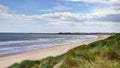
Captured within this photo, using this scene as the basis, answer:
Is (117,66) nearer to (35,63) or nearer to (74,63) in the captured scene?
(74,63)

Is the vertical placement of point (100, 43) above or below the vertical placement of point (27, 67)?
above

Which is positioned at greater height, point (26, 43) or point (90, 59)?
point (90, 59)

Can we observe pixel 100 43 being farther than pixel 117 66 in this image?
Yes

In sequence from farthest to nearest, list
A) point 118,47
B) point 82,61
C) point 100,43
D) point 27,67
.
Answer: point 100,43, point 27,67, point 118,47, point 82,61

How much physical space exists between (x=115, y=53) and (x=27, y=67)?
3805mm

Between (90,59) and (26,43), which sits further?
(26,43)

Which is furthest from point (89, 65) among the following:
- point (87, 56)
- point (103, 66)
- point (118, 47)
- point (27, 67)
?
point (27, 67)

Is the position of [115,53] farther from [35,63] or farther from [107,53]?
[35,63]

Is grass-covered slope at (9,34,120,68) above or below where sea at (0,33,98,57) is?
above

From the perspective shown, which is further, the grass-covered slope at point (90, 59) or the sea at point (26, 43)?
the sea at point (26, 43)

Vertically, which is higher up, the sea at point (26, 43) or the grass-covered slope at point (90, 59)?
the grass-covered slope at point (90, 59)

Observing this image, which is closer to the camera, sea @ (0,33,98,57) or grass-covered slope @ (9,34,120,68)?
grass-covered slope @ (9,34,120,68)

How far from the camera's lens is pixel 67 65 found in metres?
5.31

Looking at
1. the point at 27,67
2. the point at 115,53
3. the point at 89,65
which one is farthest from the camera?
the point at 27,67
